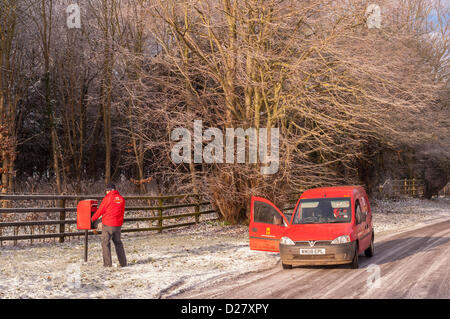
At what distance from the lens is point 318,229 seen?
38.0 ft

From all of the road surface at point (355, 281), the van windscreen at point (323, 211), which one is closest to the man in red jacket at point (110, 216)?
the road surface at point (355, 281)

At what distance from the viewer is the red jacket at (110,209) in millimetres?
11305

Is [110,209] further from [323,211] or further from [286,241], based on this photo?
[323,211]

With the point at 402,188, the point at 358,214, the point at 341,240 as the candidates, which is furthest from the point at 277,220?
the point at 402,188

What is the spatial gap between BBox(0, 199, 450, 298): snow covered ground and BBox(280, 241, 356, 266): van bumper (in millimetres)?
1012

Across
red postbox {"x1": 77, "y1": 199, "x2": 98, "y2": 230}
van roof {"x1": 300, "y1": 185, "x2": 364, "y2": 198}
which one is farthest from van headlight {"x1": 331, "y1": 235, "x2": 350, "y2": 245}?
red postbox {"x1": 77, "y1": 199, "x2": 98, "y2": 230}

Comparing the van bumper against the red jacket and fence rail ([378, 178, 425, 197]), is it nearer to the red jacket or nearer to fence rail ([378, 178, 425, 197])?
the red jacket

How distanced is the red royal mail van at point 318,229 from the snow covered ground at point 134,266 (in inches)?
34.1

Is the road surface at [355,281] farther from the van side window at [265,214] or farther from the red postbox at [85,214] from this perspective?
the red postbox at [85,214]

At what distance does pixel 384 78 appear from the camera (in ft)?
56.5

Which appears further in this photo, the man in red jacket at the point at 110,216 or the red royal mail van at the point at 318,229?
the man in red jacket at the point at 110,216

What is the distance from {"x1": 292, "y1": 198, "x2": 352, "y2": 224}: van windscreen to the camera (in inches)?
480

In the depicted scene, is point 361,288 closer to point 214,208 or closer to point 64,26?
point 214,208
